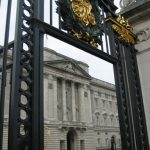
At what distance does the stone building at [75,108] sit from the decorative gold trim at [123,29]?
31.2m

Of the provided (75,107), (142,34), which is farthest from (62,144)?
(142,34)

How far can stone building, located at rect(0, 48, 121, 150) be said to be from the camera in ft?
138

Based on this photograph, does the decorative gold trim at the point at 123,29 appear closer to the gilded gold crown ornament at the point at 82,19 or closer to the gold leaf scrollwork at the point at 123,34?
the gold leaf scrollwork at the point at 123,34

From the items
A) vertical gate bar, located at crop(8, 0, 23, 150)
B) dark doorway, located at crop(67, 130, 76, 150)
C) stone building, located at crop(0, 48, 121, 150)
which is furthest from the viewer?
dark doorway, located at crop(67, 130, 76, 150)

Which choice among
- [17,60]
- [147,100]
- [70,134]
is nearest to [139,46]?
[147,100]

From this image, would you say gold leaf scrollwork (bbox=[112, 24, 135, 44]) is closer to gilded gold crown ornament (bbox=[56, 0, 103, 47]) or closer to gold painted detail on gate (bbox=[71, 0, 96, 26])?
gilded gold crown ornament (bbox=[56, 0, 103, 47])

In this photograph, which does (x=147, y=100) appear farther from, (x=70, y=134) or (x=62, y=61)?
(x=70, y=134)

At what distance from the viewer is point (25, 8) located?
4.62 m

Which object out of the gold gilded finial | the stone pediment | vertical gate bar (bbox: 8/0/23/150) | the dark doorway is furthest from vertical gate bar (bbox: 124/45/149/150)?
the dark doorway

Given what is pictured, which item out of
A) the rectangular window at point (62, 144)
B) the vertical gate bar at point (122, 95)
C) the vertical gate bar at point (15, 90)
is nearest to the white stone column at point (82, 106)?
the rectangular window at point (62, 144)

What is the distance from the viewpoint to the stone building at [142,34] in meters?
6.59

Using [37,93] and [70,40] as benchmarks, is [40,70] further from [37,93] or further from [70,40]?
[70,40]

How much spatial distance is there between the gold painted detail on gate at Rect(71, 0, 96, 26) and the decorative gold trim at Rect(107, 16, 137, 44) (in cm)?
71

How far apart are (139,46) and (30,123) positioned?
375cm
